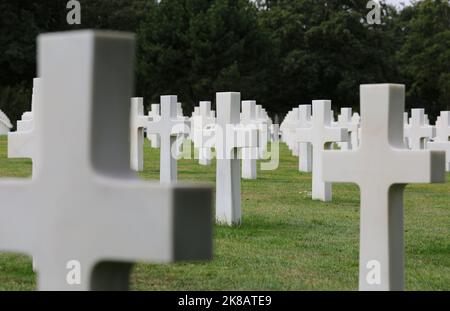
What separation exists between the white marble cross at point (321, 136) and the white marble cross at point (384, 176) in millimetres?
8100

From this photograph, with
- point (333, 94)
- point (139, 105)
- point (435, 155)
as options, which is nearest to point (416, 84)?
point (333, 94)

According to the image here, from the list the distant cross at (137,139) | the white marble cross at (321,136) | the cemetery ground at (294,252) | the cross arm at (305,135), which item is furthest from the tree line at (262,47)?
the cemetery ground at (294,252)

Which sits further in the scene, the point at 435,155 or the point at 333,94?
the point at 333,94

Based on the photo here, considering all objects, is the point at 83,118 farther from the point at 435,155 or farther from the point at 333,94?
the point at 333,94

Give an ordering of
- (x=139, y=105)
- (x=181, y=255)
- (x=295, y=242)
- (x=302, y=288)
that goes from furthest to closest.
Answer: (x=139, y=105) < (x=295, y=242) < (x=302, y=288) < (x=181, y=255)

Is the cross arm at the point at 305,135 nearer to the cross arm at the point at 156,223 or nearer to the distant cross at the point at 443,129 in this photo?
the distant cross at the point at 443,129

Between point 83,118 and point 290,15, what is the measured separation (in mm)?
60317

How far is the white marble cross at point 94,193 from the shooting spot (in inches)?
119

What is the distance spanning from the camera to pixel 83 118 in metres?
3.16

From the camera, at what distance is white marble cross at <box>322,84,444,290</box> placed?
5.75 meters

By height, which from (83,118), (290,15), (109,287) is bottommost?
(109,287)

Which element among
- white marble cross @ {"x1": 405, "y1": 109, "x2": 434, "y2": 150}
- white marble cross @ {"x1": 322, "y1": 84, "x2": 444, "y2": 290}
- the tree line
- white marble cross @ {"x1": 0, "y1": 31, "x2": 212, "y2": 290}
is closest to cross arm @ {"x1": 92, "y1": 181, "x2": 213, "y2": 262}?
white marble cross @ {"x1": 0, "y1": 31, "x2": 212, "y2": 290}

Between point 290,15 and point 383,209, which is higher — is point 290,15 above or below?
above

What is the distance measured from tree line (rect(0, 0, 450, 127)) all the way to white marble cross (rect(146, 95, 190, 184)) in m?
32.7
